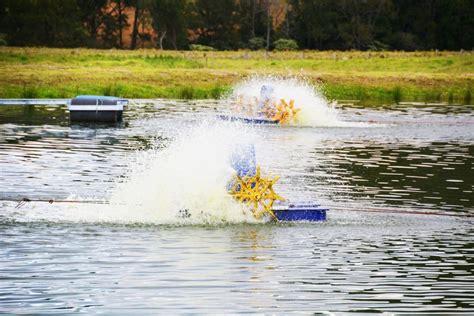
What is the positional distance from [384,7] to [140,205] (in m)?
136

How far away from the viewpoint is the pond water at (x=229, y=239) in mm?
18969

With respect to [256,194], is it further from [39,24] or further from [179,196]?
[39,24]

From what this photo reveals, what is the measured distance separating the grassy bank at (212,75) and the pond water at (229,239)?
35.5 m

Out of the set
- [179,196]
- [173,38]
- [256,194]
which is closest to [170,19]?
[173,38]

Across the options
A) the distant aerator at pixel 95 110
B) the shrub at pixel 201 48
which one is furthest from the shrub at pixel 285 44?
the distant aerator at pixel 95 110

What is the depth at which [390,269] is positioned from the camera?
70.3 feet

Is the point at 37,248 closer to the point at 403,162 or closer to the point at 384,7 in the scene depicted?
the point at 403,162

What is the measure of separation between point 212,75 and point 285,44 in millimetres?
60114

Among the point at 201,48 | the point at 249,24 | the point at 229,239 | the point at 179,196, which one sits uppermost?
the point at 249,24

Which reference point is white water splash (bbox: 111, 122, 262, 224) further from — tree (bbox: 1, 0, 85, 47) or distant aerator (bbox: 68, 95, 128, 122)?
tree (bbox: 1, 0, 85, 47)

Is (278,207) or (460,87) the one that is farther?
(460,87)

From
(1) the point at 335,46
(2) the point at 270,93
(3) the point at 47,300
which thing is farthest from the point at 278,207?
(1) the point at 335,46

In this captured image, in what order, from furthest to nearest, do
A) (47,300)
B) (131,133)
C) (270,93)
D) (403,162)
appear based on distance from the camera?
(270,93) < (131,133) < (403,162) < (47,300)

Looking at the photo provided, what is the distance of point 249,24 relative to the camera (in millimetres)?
164875
